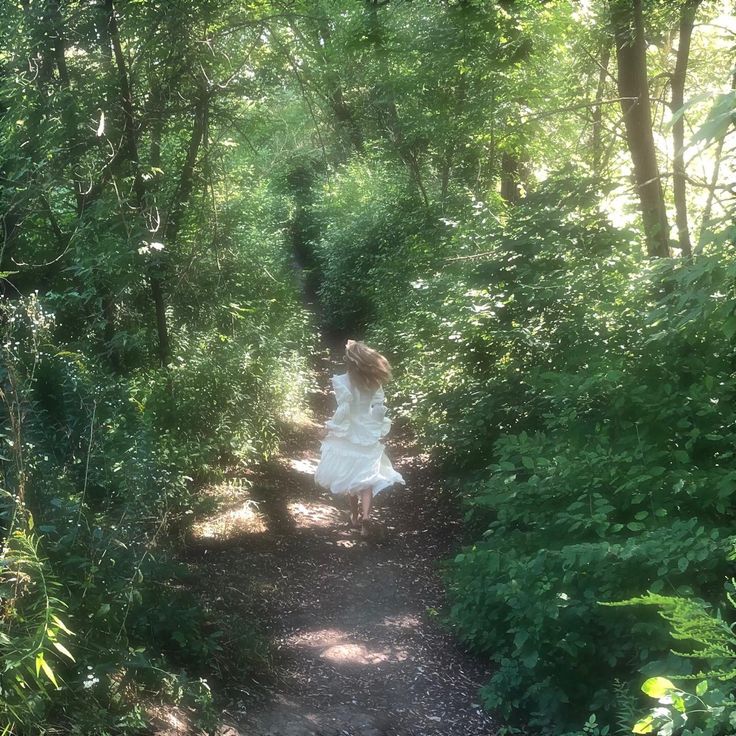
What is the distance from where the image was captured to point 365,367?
7.96 m

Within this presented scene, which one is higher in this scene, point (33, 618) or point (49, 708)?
point (33, 618)

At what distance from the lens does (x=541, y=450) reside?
195 inches

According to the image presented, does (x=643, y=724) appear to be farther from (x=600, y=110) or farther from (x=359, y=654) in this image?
(x=600, y=110)

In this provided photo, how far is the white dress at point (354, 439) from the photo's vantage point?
803 centimetres

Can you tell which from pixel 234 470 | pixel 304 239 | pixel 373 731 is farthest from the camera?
pixel 304 239

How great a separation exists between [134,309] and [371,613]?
4044 millimetres

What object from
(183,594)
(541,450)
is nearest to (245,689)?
(183,594)

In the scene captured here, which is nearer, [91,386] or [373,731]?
[91,386]

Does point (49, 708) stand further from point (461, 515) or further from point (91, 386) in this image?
point (461, 515)

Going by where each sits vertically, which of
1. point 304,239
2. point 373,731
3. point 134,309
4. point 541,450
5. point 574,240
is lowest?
point 373,731

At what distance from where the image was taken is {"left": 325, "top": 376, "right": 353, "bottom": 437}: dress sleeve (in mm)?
8047

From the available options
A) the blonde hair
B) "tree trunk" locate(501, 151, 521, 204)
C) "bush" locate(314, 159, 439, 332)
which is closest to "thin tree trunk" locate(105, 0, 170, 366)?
the blonde hair

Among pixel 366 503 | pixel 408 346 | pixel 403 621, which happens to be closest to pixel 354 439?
pixel 366 503

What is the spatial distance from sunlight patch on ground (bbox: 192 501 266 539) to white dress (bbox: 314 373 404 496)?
833 millimetres
